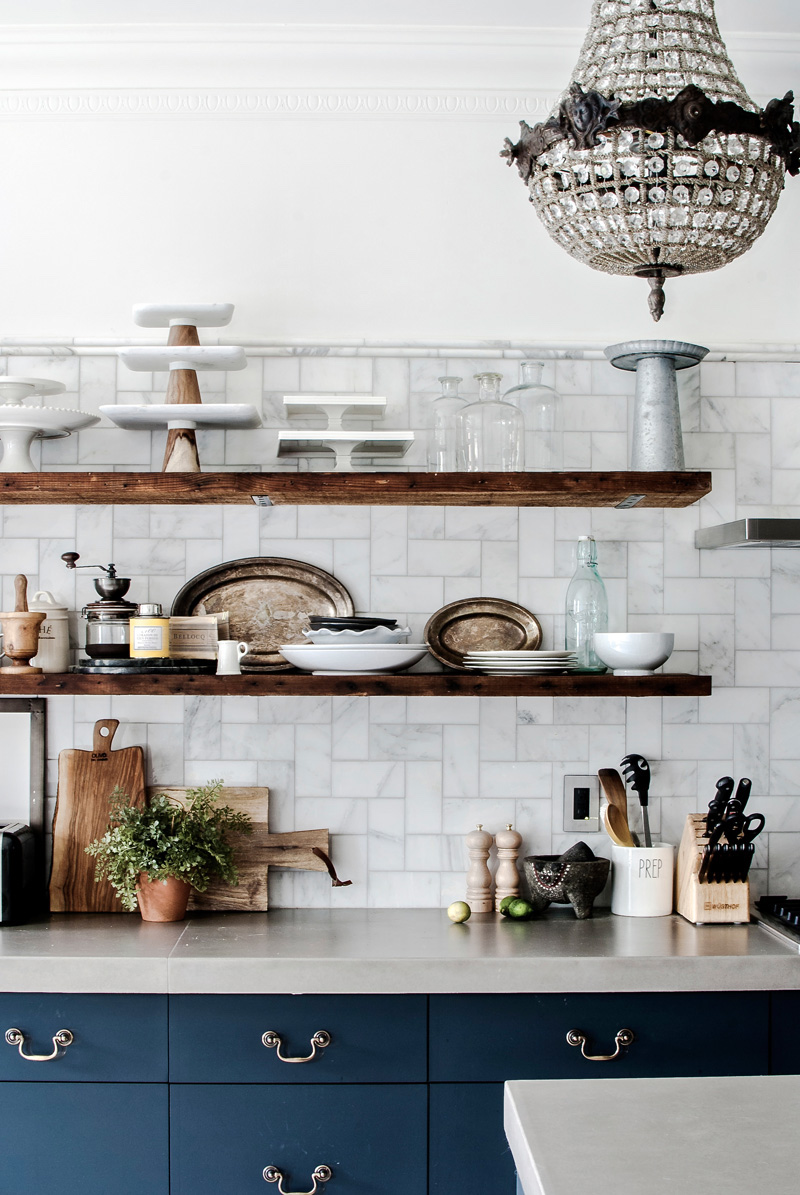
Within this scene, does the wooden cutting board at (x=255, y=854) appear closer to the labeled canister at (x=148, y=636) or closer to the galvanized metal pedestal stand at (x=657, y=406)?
the labeled canister at (x=148, y=636)

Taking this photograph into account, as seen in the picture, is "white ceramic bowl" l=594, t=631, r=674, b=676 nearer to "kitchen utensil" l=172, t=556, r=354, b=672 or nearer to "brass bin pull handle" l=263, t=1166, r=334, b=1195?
"kitchen utensil" l=172, t=556, r=354, b=672

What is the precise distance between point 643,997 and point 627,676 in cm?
69

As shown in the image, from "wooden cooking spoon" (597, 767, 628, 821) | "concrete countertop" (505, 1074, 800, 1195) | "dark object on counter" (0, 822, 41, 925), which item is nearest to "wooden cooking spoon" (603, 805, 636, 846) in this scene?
"wooden cooking spoon" (597, 767, 628, 821)

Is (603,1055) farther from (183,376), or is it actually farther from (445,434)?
(183,376)

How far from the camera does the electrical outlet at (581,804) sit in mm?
Result: 2662

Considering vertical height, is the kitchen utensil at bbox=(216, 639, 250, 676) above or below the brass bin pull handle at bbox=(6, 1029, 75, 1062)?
above

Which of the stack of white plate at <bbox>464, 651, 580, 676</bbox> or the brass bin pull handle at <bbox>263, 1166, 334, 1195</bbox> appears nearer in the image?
the brass bin pull handle at <bbox>263, 1166, 334, 1195</bbox>

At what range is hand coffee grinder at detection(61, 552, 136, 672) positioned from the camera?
249 centimetres

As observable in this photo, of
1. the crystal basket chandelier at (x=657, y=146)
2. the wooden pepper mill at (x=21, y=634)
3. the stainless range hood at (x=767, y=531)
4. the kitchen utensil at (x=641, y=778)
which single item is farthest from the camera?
the kitchen utensil at (x=641, y=778)

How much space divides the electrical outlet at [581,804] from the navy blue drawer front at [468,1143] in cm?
71

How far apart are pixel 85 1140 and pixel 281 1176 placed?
0.41 m

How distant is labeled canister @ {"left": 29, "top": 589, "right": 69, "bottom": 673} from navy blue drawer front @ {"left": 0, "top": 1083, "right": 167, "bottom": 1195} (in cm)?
95

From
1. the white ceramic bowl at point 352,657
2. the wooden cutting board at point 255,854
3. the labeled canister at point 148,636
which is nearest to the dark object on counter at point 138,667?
the labeled canister at point 148,636

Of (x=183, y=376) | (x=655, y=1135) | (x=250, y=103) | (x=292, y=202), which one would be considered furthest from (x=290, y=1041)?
(x=250, y=103)
